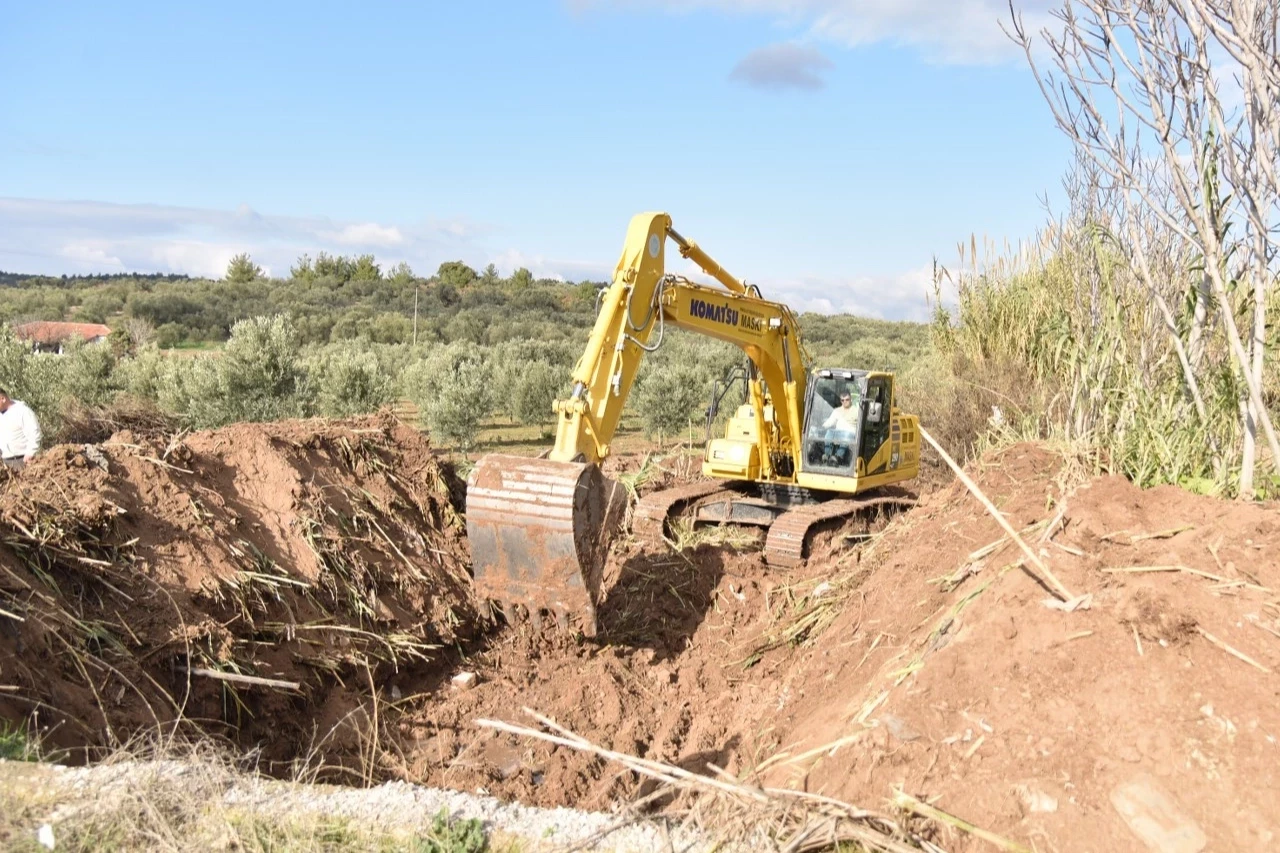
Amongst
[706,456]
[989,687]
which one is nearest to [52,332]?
[706,456]

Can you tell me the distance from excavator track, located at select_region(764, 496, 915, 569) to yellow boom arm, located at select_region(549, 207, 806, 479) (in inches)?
39.5

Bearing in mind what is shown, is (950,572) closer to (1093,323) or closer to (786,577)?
(1093,323)

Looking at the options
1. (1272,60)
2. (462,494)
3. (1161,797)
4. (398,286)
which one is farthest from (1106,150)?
(398,286)

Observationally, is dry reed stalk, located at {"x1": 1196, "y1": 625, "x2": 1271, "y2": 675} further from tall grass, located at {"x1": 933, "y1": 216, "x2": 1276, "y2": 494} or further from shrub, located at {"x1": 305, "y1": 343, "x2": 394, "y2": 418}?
shrub, located at {"x1": 305, "y1": 343, "x2": 394, "y2": 418}

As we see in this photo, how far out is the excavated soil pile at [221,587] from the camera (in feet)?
19.0

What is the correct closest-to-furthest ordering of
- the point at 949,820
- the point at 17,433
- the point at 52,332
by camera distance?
the point at 949,820 < the point at 17,433 < the point at 52,332

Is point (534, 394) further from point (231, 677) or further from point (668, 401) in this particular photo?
point (231, 677)

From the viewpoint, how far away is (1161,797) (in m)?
3.91

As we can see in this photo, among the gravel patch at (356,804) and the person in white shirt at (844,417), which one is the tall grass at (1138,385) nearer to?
the person in white shirt at (844,417)

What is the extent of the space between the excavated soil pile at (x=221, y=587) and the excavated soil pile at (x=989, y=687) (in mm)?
715

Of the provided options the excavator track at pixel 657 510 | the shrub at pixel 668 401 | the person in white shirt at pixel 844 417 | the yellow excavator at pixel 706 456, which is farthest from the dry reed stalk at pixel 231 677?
the shrub at pixel 668 401

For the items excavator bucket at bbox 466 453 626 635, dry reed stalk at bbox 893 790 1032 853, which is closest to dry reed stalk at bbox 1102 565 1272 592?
dry reed stalk at bbox 893 790 1032 853

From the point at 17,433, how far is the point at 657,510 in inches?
240

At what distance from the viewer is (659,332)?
8461 mm
